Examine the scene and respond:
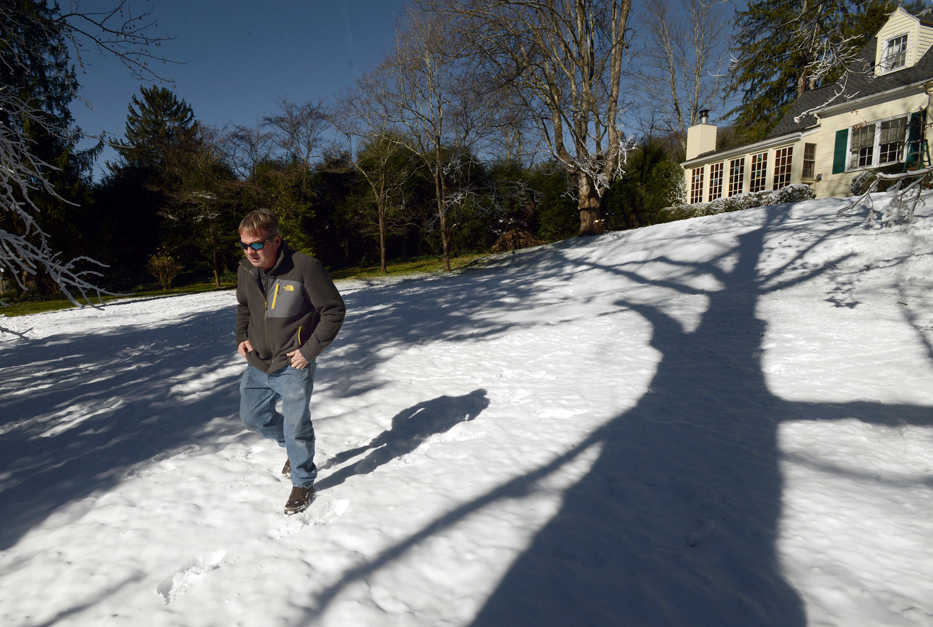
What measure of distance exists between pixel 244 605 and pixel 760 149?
24.1 m

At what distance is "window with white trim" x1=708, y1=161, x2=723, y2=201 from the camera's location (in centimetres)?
2223

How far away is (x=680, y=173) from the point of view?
2305cm

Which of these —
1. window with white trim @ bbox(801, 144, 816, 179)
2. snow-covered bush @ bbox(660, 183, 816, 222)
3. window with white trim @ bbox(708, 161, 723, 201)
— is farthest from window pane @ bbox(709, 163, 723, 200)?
window with white trim @ bbox(801, 144, 816, 179)

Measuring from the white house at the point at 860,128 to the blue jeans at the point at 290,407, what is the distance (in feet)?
52.0

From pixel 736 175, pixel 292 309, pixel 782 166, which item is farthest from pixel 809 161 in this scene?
pixel 292 309

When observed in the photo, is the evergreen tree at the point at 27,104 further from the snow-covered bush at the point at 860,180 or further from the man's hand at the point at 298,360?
the snow-covered bush at the point at 860,180

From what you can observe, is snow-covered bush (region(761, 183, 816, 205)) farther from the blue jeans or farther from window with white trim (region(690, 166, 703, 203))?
the blue jeans

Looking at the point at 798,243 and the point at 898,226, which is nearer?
the point at 898,226

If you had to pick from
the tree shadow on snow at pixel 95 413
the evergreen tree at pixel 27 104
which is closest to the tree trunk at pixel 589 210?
the tree shadow on snow at pixel 95 413

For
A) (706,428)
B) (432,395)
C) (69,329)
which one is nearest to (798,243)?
(706,428)

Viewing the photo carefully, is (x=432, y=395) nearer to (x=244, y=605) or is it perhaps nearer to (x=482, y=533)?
(x=482, y=533)

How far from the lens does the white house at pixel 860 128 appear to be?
14.3 meters

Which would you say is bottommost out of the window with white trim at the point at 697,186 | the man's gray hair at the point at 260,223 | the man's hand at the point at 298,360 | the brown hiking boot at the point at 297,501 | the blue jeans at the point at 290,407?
the brown hiking boot at the point at 297,501

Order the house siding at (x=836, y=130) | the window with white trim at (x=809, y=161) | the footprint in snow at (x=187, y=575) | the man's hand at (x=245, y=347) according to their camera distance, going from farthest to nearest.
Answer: the window with white trim at (x=809, y=161) → the house siding at (x=836, y=130) → the man's hand at (x=245, y=347) → the footprint in snow at (x=187, y=575)
